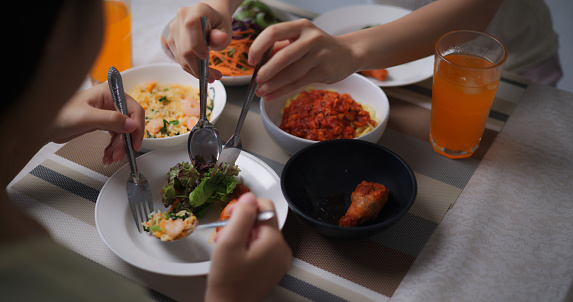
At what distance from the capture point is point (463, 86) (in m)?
1.18

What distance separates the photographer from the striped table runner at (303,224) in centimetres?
98

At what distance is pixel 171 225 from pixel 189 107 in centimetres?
48

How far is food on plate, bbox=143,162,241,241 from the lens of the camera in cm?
102

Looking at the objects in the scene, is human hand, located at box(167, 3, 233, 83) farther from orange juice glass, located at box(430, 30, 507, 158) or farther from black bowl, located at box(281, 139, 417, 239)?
orange juice glass, located at box(430, 30, 507, 158)

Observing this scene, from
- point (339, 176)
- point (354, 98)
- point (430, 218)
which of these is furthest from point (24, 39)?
point (354, 98)

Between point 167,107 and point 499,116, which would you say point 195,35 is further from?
point 499,116

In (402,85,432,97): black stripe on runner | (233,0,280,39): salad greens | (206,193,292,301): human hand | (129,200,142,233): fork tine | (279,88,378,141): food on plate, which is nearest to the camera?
(206,193,292,301): human hand

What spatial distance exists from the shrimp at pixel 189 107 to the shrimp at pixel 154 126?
3.4 inches

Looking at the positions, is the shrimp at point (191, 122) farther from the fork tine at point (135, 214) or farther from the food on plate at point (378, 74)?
the food on plate at point (378, 74)

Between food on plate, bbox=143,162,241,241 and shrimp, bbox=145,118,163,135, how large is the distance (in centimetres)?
20

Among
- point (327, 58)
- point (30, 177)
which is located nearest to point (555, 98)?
point (327, 58)

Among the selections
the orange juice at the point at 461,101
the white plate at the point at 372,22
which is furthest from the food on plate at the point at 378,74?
the orange juice at the point at 461,101

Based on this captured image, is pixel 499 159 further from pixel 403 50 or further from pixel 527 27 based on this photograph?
pixel 527 27

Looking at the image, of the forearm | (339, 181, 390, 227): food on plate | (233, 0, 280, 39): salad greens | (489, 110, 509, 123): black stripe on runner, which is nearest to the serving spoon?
(339, 181, 390, 227): food on plate
